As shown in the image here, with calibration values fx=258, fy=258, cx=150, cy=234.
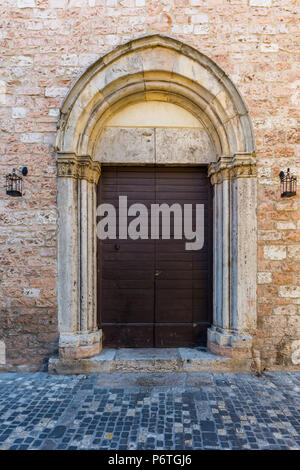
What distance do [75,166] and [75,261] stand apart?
1209 mm

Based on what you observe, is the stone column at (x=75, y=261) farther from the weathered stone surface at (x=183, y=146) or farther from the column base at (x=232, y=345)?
the column base at (x=232, y=345)

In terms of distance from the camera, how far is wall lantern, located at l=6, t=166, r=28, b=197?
3.22 metres

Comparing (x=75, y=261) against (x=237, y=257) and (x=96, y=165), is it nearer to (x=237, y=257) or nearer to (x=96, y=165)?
(x=96, y=165)

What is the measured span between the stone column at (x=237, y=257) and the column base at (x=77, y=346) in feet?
5.18

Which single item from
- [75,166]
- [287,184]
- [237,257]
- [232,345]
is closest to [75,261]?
[75,166]

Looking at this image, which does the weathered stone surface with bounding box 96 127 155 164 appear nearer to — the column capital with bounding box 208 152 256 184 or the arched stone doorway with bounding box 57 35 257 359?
the arched stone doorway with bounding box 57 35 257 359

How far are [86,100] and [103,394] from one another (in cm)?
345

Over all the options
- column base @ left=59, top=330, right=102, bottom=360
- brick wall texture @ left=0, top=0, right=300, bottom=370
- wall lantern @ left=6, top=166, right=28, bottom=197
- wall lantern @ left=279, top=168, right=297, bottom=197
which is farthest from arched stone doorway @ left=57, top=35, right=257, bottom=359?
wall lantern @ left=6, top=166, right=28, bottom=197

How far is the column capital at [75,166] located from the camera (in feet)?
10.6

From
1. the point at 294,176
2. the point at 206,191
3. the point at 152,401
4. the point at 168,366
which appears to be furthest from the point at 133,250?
the point at 294,176

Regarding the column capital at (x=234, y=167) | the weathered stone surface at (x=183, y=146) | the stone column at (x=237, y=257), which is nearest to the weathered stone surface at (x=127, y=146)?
the weathered stone surface at (x=183, y=146)

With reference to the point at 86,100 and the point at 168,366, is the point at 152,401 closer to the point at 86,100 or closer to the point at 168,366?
the point at 168,366

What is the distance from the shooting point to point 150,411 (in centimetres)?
247

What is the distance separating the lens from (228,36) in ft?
10.7
